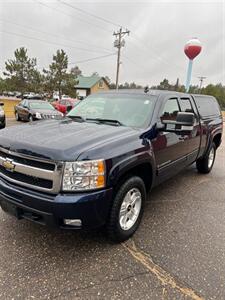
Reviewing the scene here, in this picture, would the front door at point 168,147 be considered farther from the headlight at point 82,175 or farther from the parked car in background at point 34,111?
the parked car in background at point 34,111

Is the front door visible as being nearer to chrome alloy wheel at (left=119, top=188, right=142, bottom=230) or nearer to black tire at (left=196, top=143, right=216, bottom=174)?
chrome alloy wheel at (left=119, top=188, right=142, bottom=230)

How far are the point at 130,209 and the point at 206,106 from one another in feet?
11.6

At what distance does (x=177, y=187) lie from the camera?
4766 mm

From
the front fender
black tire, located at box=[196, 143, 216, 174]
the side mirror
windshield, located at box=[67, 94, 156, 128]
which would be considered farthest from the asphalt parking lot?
black tire, located at box=[196, 143, 216, 174]

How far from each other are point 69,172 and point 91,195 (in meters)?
0.31

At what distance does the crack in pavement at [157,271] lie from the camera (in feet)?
7.09

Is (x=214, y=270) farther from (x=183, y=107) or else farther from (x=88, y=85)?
(x=88, y=85)

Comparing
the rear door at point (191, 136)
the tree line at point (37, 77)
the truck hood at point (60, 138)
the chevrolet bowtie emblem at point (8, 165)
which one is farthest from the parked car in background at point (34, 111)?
the tree line at point (37, 77)

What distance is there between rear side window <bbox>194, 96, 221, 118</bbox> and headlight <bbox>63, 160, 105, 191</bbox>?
338 cm

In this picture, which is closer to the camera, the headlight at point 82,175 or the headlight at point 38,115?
the headlight at point 82,175

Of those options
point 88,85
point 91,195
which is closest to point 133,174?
point 91,195

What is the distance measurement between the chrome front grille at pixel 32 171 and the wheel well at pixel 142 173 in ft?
2.40

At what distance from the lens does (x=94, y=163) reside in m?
2.26

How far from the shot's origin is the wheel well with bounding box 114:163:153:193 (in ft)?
8.88
